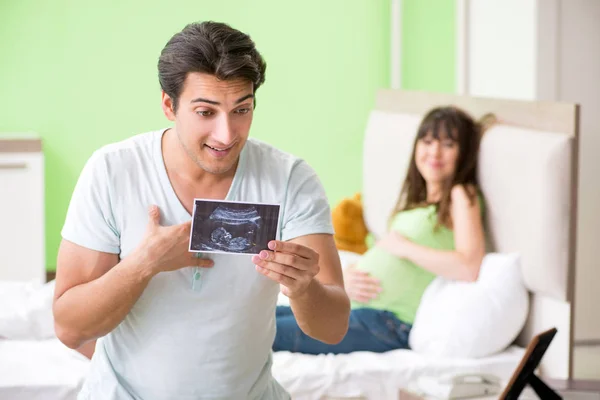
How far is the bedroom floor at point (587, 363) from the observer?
142 inches

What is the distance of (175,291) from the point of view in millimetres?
1495

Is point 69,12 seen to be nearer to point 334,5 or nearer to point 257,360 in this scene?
point 334,5

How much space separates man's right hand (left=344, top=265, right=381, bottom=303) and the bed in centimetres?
23

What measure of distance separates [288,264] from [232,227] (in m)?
0.12

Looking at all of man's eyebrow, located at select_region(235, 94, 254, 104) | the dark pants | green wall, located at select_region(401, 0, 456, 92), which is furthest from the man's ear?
green wall, located at select_region(401, 0, 456, 92)

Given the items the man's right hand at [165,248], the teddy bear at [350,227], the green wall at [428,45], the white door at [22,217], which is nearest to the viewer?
the man's right hand at [165,248]

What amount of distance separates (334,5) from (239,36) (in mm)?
3913

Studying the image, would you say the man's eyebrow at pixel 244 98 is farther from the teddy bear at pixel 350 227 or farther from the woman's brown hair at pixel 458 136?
the teddy bear at pixel 350 227

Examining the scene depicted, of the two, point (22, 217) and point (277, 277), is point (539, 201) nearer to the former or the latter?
point (277, 277)

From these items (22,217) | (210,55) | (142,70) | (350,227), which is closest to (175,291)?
(210,55)

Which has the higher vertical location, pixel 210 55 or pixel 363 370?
pixel 210 55

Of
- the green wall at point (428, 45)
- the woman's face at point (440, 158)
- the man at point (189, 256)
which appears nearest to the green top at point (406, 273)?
the woman's face at point (440, 158)

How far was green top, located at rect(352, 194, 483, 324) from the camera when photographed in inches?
118

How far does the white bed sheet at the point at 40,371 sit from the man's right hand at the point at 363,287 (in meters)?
0.93
